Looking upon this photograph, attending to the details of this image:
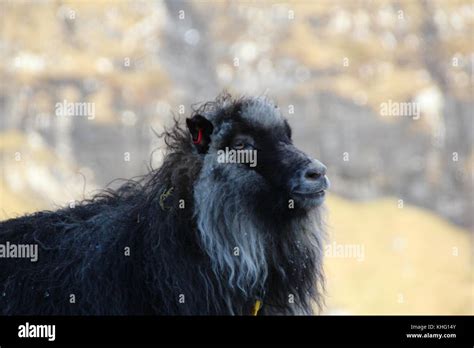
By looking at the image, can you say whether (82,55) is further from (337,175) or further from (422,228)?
(422,228)

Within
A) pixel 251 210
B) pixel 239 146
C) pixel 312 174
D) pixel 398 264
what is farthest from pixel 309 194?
pixel 398 264

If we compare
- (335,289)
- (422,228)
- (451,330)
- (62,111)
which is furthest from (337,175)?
(451,330)

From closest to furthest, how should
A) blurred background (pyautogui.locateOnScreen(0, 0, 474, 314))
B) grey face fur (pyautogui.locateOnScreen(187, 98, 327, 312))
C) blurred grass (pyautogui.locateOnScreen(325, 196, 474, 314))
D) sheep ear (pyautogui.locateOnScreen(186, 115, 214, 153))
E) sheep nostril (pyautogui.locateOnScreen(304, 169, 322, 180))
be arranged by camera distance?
sheep nostril (pyautogui.locateOnScreen(304, 169, 322, 180))
grey face fur (pyautogui.locateOnScreen(187, 98, 327, 312))
sheep ear (pyautogui.locateOnScreen(186, 115, 214, 153))
blurred grass (pyautogui.locateOnScreen(325, 196, 474, 314))
blurred background (pyautogui.locateOnScreen(0, 0, 474, 314))

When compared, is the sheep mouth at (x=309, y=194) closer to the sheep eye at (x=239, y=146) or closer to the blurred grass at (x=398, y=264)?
the sheep eye at (x=239, y=146)

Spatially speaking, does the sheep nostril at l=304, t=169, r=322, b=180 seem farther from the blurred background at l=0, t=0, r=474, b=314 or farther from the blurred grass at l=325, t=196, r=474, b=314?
the blurred background at l=0, t=0, r=474, b=314

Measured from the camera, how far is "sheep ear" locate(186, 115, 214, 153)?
886cm

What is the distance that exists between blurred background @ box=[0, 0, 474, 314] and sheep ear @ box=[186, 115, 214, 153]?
32.1 meters

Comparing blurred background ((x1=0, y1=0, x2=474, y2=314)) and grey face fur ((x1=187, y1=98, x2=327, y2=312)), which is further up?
blurred background ((x1=0, y1=0, x2=474, y2=314))

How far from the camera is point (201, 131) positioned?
891 centimetres

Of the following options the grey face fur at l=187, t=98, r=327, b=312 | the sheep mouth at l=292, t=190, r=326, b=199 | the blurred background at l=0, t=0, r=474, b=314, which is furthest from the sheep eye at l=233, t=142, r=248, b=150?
the blurred background at l=0, t=0, r=474, b=314

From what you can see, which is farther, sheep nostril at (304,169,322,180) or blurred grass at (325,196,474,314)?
blurred grass at (325,196,474,314)

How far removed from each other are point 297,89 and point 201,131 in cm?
3938

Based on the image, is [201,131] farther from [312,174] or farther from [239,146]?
[312,174]

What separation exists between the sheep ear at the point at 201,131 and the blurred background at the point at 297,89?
32111mm
